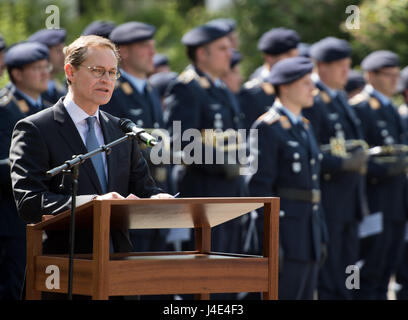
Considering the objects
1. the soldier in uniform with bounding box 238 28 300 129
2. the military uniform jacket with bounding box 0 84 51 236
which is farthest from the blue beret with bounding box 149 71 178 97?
the military uniform jacket with bounding box 0 84 51 236

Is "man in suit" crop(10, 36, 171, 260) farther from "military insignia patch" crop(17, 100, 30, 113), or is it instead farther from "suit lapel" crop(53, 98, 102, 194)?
"military insignia patch" crop(17, 100, 30, 113)

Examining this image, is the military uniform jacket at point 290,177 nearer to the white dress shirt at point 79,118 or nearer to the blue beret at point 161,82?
the blue beret at point 161,82

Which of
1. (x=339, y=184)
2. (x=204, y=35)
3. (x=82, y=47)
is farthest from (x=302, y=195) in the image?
(x=82, y=47)

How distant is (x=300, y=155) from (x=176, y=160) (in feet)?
3.55

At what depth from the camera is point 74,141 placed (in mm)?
4312

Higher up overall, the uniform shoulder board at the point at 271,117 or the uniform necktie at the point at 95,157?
the uniform shoulder board at the point at 271,117

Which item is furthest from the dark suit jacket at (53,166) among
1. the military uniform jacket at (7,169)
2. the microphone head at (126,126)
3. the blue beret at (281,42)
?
the blue beret at (281,42)

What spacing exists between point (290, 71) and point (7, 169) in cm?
253

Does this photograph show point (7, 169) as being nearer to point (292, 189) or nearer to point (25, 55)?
point (25, 55)

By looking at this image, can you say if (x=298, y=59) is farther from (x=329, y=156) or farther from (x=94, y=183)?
(x=94, y=183)

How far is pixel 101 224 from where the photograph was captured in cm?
358

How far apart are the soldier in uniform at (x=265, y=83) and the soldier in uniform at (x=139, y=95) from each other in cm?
155

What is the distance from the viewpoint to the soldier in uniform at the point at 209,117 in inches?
315
